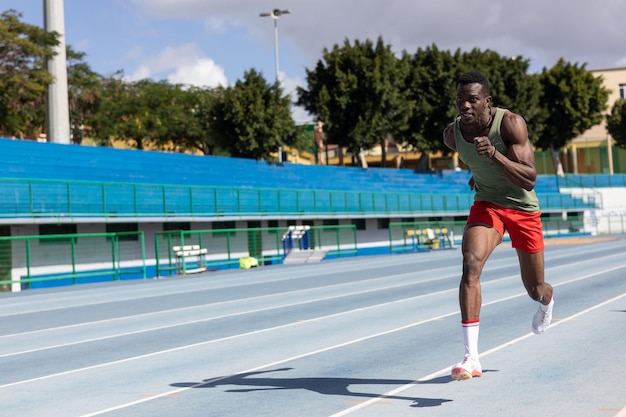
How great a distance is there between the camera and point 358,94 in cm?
6238

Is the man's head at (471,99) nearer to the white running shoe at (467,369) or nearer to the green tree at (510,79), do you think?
the white running shoe at (467,369)

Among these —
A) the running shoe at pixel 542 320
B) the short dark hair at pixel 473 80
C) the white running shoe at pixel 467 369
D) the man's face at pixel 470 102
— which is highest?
the short dark hair at pixel 473 80

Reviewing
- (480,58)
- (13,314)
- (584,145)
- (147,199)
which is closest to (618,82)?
(584,145)

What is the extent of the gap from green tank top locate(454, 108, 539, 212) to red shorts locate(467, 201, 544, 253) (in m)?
0.04

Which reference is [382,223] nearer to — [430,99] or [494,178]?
[430,99]

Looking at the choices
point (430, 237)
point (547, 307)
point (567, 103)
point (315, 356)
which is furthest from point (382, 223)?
point (547, 307)

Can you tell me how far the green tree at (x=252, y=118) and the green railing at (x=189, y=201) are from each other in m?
6.68

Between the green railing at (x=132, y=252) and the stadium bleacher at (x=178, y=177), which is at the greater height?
the stadium bleacher at (x=178, y=177)

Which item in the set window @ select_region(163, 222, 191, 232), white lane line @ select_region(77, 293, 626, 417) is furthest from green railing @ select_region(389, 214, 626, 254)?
white lane line @ select_region(77, 293, 626, 417)

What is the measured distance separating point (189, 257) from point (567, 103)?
5389cm

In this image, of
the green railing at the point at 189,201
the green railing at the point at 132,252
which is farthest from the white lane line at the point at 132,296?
the green railing at the point at 189,201

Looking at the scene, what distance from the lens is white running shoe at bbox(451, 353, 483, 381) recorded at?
19.7ft

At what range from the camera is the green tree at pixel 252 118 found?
52344mm

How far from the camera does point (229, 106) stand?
54.0 metres
